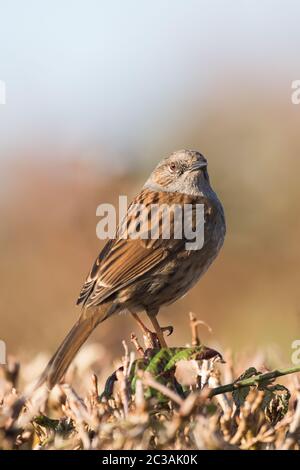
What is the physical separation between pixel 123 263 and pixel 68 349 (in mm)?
852

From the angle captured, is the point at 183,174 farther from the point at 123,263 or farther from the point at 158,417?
the point at 158,417

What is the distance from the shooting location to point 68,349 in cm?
387

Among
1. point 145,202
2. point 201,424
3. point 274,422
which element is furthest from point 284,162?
point 201,424

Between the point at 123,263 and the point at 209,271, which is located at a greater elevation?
the point at 209,271

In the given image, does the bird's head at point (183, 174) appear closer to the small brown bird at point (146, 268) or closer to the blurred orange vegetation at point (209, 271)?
the small brown bird at point (146, 268)

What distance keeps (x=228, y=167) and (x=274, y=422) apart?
6432mm

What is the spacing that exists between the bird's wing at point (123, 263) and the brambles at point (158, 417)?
5.14 feet

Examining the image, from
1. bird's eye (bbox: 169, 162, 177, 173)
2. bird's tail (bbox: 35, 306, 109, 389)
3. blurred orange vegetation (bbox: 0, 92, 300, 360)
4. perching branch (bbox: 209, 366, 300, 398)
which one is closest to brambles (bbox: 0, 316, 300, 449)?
perching branch (bbox: 209, 366, 300, 398)

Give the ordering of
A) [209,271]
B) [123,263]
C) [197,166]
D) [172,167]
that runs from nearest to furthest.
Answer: [123,263] < [197,166] < [172,167] < [209,271]

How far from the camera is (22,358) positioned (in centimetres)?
471

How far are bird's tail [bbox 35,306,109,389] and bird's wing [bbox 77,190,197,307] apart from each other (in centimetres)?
11

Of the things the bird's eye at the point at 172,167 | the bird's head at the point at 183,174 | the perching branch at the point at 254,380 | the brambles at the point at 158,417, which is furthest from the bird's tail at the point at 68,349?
the bird's eye at the point at 172,167

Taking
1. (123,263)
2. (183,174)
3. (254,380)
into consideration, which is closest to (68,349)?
(123,263)

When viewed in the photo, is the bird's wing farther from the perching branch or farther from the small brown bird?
the perching branch
